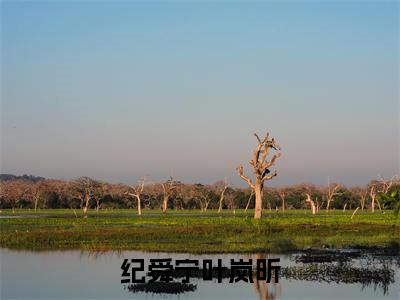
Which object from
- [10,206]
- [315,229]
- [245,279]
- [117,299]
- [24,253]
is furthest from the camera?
[10,206]

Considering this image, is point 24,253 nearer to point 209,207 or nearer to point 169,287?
point 169,287

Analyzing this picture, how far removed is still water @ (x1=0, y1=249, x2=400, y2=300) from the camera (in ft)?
61.5

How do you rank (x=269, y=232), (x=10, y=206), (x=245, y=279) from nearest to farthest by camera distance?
(x=245, y=279) → (x=269, y=232) → (x=10, y=206)

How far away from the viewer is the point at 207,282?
2061 cm

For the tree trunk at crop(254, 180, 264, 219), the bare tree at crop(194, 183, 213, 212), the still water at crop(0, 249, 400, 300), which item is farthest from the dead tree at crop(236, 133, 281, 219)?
the bare tree at crop(194, 183, 213, 212)

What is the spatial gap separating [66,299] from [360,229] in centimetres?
3039

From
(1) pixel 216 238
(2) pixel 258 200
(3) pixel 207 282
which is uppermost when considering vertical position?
(2) pixel 258 200

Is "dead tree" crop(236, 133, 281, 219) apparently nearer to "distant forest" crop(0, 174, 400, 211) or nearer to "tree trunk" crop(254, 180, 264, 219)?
"tree trunk" crop(254, 180, 264, 219)

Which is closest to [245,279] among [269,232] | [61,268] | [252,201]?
[61,268]

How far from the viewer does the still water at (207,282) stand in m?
18.8

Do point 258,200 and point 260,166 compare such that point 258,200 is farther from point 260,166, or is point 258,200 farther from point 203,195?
point 203,195

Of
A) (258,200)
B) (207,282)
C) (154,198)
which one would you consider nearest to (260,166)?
(258,200)

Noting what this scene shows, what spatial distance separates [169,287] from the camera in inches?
749

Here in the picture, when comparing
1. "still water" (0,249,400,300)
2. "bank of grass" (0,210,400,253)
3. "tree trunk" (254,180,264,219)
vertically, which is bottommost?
"still water" (0,249,400,300)
